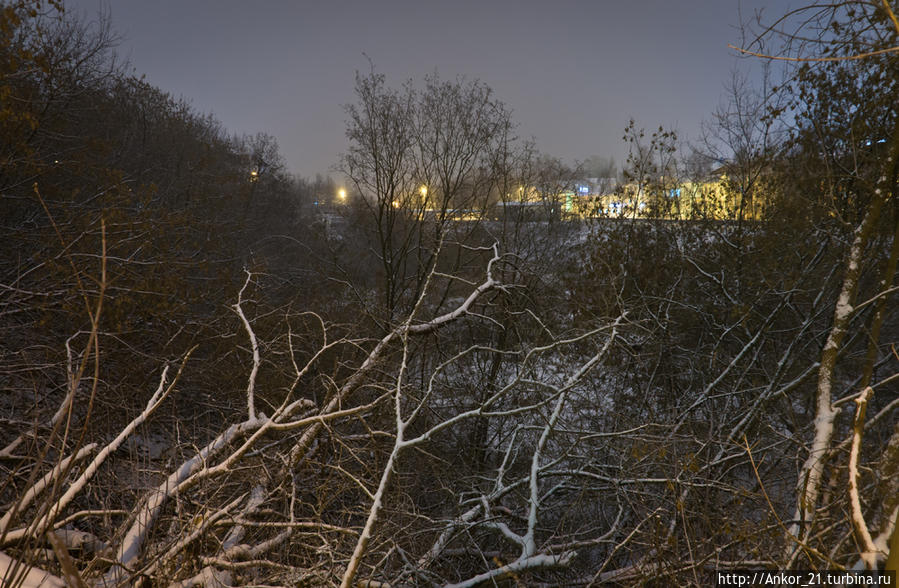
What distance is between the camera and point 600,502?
23.8 feet

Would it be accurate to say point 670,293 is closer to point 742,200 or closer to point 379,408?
point 742,200

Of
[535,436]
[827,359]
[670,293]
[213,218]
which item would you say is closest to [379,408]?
[535,436]

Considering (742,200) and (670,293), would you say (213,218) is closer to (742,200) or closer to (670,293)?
(670,293)

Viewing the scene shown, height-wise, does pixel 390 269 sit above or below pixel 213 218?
below

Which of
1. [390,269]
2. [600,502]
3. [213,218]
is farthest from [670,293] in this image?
[213,218]

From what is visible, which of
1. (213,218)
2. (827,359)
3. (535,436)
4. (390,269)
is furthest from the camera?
(213,218)

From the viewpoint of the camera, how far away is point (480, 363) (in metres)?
11.0

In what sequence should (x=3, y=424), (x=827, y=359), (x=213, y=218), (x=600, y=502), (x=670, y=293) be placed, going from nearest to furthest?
(x=827, y=359) → (x=3, y=424) → (x=600, y=502) → (x=670, y=293) → (x=213, y=218)

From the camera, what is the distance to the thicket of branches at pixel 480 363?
188 inches

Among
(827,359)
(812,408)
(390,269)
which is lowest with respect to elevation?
(812,408)

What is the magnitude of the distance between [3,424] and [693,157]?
1409cm

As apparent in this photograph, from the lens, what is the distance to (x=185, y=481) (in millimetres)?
4020

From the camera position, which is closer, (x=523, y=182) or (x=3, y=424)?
(x=3, y=424)

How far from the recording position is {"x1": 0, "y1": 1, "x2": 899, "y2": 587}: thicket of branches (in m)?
4.77
